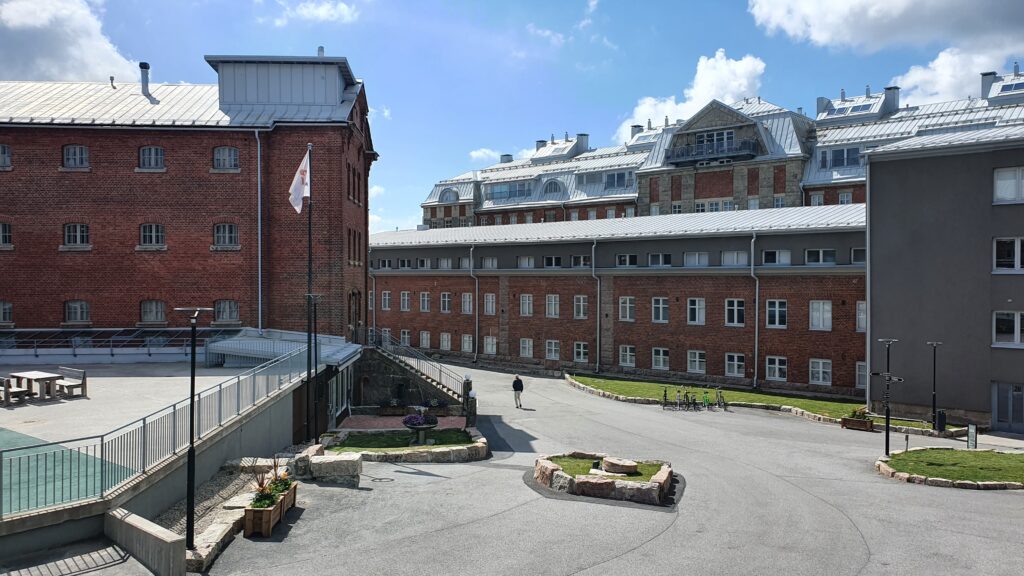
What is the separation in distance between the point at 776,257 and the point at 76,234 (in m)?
34.0

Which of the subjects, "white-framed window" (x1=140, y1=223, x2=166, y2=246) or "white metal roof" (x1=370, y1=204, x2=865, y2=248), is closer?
"white-framed window" (x1=140, y1=223, x2=166, y2=246)

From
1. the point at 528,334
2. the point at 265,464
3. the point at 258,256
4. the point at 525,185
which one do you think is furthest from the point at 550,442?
the point at 525,185

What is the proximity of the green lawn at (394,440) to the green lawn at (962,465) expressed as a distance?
13.5 meters

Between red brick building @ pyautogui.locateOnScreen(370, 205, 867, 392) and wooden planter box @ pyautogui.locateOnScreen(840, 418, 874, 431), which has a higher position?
red brick building @ pyautogui.locateOnScreen(370, 205, 867, 392)

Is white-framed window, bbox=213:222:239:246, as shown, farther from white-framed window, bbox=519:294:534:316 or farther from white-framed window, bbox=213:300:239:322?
white-framed window, bbox=519:294:534:316

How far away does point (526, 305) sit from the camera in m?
49.7

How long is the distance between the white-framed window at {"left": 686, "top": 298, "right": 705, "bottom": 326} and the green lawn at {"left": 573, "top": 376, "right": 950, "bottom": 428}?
12.8ft

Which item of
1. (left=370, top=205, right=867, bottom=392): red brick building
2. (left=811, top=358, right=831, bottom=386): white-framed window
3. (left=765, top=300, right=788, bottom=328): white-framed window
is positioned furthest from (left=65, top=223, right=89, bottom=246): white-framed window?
(left=811, top=358, right=831, bottom=386): white-framed window

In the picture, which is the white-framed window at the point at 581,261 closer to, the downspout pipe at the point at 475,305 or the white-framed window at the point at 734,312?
the downspout pipe at the point at 475,305

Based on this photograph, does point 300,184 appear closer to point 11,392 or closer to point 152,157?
point 11,392

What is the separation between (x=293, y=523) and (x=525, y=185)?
222ft

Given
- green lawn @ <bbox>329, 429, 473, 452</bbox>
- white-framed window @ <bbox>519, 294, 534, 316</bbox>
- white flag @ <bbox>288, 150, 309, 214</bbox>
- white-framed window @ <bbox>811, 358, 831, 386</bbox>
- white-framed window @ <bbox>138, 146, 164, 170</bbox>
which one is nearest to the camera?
green lawn @ <bbox>329, 429, 473, 452</bbox>

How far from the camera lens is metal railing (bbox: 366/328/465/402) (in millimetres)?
32469

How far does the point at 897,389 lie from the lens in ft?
104
